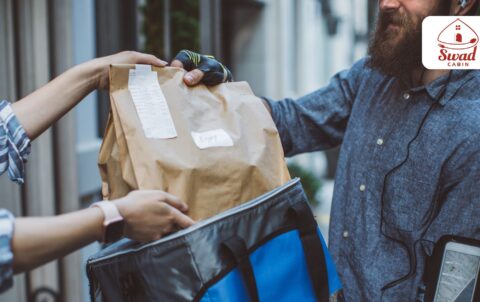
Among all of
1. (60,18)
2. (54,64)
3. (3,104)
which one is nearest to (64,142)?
(54,64)

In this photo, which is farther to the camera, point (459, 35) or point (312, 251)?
point (459, 35)

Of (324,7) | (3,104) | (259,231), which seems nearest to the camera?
(259,231)

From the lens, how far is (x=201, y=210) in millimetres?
1515

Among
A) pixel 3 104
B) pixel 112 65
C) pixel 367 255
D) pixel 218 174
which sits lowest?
pixel 367 255

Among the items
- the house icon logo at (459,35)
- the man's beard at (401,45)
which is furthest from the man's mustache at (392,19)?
the house icon logo at (459,35)

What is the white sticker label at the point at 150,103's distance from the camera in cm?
153

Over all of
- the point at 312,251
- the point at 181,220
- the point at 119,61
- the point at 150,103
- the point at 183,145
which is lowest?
the point at 312,251

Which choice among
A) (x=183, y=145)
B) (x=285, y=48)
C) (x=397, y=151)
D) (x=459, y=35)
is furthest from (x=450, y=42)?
(x=285, y=48)

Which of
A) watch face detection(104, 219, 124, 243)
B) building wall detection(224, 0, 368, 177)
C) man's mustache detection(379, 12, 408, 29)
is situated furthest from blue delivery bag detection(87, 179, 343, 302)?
building wall detection(224, 0, 368, 177)

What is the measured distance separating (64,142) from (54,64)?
46 centimetres

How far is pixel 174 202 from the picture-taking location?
1429mm

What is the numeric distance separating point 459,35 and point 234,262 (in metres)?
1.11

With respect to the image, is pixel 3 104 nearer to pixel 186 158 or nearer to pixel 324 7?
pixel 186 158

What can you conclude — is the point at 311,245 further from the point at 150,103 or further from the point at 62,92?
the point at 62,92
